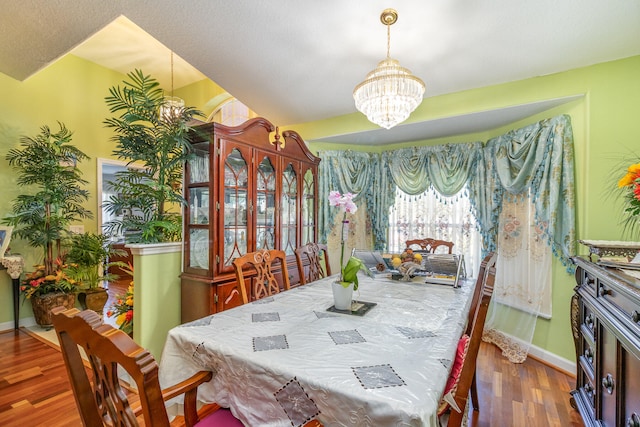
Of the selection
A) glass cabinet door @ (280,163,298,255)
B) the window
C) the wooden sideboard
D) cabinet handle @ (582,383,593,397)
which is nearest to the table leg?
glass cabinet door @ (280,163,298,255)

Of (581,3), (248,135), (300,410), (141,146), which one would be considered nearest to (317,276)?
(248,135)

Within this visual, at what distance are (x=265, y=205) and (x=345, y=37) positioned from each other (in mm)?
1531

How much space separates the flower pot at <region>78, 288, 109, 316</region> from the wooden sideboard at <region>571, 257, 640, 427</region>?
180 inches

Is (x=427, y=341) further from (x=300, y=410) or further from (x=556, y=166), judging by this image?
(x=556, y=166)

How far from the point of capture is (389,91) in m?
1.84

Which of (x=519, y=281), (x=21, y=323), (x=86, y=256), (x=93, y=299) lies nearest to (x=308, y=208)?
(x=519, y=281)

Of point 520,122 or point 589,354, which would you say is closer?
point 589,354

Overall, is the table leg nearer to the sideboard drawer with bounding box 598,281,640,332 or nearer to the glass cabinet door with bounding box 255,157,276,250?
the glass cabinet door with bounding box 255,157,276,250

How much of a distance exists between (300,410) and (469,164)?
3044 mm

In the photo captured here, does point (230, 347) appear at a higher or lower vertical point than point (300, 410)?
higher

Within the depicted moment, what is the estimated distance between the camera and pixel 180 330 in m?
1.21

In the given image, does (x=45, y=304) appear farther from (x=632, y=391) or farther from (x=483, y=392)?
(x=632, y=391)

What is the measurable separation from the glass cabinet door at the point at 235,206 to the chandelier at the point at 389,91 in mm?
1097

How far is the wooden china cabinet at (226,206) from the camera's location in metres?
2.22
